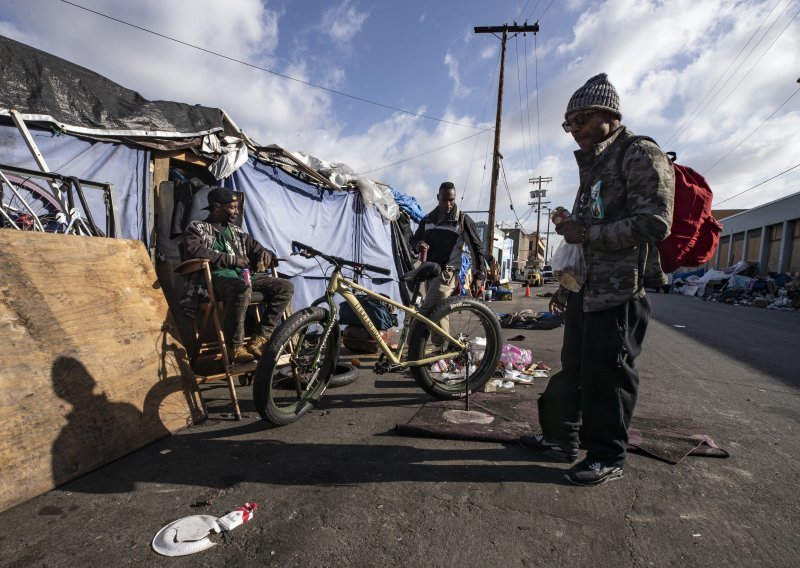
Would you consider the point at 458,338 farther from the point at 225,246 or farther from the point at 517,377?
the point at 225,246

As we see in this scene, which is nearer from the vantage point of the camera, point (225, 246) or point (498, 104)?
point (225, 246)

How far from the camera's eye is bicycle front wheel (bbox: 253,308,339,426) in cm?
276

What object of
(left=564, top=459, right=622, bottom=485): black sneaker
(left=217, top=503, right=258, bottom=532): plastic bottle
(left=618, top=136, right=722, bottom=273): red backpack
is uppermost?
(left=618, top=136, right=722, bottom=273): red backpack

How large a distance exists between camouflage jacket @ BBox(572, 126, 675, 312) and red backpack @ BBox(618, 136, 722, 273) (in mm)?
65

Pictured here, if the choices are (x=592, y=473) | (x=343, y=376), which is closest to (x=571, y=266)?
(x=592, y=473)

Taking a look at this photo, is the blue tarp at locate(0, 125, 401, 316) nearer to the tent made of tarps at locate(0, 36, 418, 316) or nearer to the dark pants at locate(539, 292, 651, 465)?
the tent made of tarps at locate(0, 36, 418, 316)

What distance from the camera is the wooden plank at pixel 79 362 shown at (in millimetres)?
2108

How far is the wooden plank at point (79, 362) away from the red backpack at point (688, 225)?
10.5 feet

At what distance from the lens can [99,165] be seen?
14.9 feet

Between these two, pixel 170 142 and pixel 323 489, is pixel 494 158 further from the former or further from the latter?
pixel 323 489

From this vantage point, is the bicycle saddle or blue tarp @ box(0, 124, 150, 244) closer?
the bicycle saddle

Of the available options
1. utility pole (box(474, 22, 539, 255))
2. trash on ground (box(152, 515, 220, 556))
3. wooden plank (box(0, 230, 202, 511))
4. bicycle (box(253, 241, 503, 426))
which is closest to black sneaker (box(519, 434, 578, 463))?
bicycle (box(253, 241, 503, 426))

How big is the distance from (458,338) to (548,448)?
1.33m

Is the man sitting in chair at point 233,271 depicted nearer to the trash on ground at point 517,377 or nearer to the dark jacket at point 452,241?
the dark jacket at point 452,241
